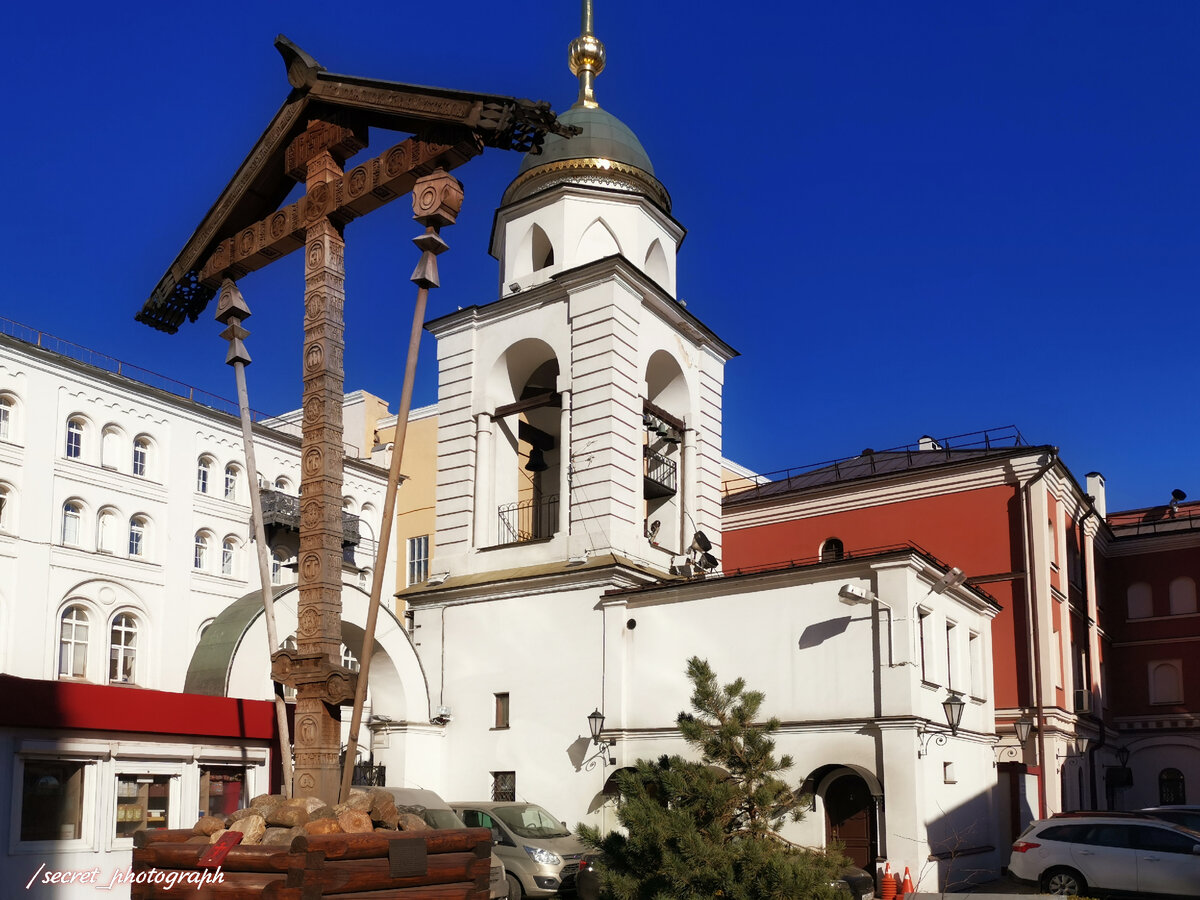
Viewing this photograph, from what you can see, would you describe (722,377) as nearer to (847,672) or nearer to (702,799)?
(847,672)

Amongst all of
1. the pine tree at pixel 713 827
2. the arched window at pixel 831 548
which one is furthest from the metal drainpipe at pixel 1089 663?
the pine tree at pixel 713 827

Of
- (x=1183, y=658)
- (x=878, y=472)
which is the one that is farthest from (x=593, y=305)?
(x=1183, y=658)

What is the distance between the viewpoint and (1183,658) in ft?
124

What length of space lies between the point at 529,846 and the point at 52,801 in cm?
745

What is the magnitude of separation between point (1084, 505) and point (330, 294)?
29667 millimetres

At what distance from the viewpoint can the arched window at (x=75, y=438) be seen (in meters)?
35.9

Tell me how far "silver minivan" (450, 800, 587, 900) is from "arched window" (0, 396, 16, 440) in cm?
2041

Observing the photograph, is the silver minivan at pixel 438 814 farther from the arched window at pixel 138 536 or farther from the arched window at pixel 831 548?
the arched window at pixel 138 536

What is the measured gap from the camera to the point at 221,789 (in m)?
15.5

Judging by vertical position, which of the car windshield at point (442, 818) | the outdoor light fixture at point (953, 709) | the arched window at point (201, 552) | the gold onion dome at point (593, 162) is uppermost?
the gold onion dome at point (593, 162)

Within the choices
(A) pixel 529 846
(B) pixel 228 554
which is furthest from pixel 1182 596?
(B) pixel 228 554

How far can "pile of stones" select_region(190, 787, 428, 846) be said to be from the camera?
8.55 m

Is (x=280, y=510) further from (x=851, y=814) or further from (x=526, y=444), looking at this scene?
(x=851, y=814)

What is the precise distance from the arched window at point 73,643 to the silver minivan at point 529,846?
18925 millimetres
